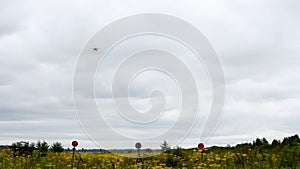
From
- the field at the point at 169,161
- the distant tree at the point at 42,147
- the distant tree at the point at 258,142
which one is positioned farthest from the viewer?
the distant tree at the point at 258,142

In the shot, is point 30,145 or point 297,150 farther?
point 30,145

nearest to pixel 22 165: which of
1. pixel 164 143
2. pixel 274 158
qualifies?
pixel 164 143

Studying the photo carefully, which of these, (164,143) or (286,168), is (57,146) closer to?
(164,143)

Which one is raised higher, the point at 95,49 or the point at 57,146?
the point at 95,49

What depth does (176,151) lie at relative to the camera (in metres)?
14.6

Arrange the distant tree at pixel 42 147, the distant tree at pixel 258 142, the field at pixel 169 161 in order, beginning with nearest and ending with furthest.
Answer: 1. the field at pixel 169 161
2. the distant tree at pixel 42 147
3. the distant tree at pixel 258 142

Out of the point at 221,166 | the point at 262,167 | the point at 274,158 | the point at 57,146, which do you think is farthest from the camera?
the point at 57,146

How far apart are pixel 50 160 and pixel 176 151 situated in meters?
4.34

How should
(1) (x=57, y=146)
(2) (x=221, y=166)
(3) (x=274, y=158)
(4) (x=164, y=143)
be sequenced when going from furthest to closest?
(1) (x=57, y=146) < (4) (x=164, y=143) < (3) (x=274, y=158) < (2) (x=221, y=166)

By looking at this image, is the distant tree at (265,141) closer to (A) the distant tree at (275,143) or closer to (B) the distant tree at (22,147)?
(A) the distant tree at (275,143)

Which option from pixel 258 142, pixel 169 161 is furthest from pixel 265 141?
pixel 169 161

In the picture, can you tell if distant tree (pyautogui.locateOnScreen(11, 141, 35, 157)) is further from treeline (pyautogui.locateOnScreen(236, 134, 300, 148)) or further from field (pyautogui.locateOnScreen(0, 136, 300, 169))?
treeline (pyautogui.locateOnScreen(236, 134, 300, 148))

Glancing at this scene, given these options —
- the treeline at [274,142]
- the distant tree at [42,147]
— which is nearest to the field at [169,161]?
the distant tree at [42,147]

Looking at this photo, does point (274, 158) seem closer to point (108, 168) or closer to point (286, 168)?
point (286, 168)
